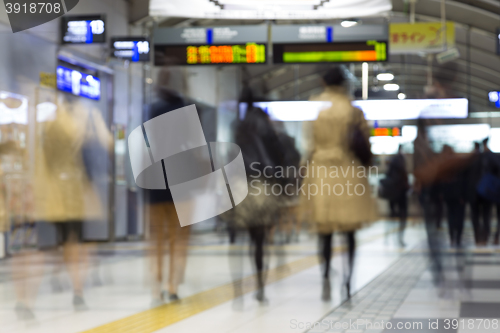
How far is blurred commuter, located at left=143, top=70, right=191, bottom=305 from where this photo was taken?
506 cm

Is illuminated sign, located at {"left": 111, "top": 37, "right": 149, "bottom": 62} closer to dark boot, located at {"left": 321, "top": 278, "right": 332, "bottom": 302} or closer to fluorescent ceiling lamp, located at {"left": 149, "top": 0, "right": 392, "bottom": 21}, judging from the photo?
fluorescent ceiling lamp, located at {"left": 149, "top": 0, "right": 392, "bottom": 21}

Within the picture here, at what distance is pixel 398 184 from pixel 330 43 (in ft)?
13.5

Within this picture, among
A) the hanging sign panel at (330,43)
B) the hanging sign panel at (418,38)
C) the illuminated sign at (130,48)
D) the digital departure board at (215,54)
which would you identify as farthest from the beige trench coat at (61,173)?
the hanging sign panel at (418,38)

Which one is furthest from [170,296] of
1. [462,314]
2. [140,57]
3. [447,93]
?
[140,57]

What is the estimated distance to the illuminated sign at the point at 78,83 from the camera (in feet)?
37.3

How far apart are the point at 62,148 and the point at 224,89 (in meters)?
14.4

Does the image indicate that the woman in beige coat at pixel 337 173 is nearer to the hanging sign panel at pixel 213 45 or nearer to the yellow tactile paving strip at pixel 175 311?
the yellow tactile paving strip at pixel 175 311

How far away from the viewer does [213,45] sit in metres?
8.12

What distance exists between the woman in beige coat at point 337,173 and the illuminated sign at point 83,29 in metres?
4.88

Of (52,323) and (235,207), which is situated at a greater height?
(235,207)

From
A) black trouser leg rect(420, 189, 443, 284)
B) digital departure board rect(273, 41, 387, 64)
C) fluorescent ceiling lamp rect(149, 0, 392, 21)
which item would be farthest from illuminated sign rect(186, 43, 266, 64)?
black trouser leg rect(420, 189, 443, 284)

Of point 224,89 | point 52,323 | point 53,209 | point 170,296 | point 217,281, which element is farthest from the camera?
point 224,89

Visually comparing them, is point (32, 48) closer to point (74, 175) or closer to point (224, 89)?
point (74, 175)

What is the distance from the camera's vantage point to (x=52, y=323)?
4352mm
